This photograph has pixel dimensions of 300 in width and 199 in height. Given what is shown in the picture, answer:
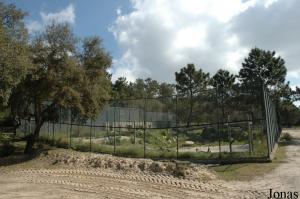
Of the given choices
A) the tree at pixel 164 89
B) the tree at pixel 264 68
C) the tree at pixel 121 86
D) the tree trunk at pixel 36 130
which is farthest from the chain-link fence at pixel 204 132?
the tree at pixel 164 89

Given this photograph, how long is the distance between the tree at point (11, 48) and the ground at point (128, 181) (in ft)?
13.7

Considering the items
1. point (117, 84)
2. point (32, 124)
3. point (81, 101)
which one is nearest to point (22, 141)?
point (32, 124)

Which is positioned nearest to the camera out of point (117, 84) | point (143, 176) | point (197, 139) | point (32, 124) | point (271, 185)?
point (271, 185)

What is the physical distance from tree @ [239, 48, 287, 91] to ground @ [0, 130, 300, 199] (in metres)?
38.1

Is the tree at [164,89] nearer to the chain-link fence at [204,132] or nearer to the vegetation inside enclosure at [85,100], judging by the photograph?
the chain-link fence at [204,132]

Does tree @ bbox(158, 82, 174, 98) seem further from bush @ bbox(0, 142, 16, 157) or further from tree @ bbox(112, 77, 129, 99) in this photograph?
bush @ bbox(0, 142, 16, 157)

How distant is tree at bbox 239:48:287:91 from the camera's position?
2198 inches

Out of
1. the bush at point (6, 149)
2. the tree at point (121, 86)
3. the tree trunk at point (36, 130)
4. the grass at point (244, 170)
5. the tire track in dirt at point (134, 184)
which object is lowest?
the tire track in dirt at point (134, 184)

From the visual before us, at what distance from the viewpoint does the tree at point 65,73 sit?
70.6ft

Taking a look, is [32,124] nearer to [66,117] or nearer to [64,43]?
[66,117]

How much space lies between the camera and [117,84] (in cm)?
7350

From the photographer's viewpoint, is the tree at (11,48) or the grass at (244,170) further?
the tree at (11,48)

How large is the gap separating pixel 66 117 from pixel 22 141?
12.7 feet

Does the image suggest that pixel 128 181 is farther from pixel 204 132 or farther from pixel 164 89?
pixel 164 89
